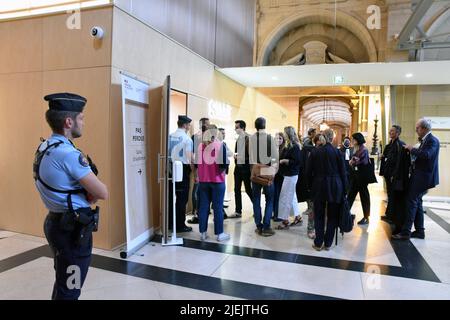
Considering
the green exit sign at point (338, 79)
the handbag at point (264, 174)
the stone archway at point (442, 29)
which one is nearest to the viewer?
the handbag at point (264, 174)

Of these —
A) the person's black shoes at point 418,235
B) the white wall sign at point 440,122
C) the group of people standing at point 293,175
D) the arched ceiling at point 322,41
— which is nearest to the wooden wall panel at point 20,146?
the group of people standing at point 293,175

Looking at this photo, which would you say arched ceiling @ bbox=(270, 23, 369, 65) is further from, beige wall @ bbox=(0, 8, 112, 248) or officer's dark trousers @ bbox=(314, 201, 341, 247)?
beige wall @ bbox=(0, 8, 112, 248)

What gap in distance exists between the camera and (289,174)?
464 centimetres

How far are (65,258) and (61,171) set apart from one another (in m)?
0.48

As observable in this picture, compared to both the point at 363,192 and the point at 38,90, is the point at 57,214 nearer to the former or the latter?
→ the point at 38,90

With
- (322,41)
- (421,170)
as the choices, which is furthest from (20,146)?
(322,41)

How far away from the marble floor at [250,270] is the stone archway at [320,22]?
8702 mm

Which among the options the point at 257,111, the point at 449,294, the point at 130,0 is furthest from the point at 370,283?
the point at 257,111

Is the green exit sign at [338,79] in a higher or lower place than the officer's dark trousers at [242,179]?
higher

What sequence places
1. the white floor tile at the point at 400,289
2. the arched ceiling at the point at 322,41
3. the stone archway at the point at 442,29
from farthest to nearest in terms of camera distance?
1. the arched ceiling at the point at 322,41
2. the stone archway at the point at 442,29
3. the white floor tile at the point at 400,289

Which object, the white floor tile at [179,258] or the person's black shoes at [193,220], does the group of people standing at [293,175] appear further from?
the white floor tile at [179,258]

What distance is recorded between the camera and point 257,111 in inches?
376

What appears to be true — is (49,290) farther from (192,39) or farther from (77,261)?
(192,39)

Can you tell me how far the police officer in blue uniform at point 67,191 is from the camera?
1.66 metres
